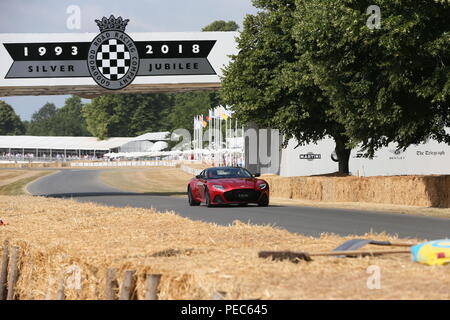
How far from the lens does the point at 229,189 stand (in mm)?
23969

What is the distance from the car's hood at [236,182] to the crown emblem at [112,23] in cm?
921

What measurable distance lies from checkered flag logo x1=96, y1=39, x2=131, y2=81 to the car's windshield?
785cm

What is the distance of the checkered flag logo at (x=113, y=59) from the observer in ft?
101

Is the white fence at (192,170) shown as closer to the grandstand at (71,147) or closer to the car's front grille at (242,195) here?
the car's front grille at (242,195)

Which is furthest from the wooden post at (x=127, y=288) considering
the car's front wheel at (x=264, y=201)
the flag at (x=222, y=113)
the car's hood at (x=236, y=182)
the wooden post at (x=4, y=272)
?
the flag at (x=222, y=113)

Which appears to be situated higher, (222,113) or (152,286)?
(222,113)

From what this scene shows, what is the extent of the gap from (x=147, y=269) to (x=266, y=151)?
35.6m

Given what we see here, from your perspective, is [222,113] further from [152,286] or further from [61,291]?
[152,286]

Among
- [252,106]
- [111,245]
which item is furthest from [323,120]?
[111,245]

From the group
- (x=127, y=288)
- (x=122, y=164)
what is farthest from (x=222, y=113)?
(x=122, y=164)

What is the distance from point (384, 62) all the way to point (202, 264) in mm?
16400

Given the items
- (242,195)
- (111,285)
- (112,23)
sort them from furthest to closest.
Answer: (112,23) → (242,195) → (111,285)
